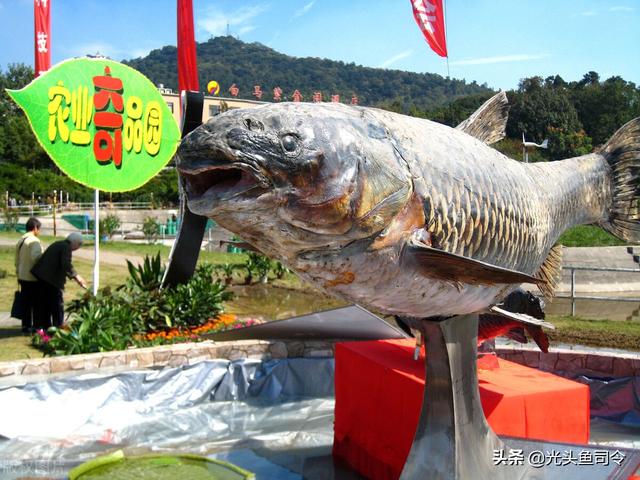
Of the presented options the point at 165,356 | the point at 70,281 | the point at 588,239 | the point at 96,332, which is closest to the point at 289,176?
the point at 165,356

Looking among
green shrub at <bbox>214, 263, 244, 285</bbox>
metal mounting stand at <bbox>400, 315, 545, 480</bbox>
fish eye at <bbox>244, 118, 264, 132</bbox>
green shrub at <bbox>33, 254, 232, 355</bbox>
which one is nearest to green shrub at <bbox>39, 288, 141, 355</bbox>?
green shrub at <bbox>33, 254, 232, 355</bbox>

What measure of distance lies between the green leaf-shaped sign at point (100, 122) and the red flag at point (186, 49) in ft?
7.43

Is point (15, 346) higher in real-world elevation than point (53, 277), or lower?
lower

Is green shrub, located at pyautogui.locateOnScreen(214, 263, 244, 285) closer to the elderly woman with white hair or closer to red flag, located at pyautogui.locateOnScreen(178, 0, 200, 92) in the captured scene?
red flag, located at pyautogui.locateOnScreen(178, 0, 200, 92)

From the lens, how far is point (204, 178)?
179 centimetres

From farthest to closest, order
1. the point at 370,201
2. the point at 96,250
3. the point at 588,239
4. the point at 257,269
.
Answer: the point at 588,239, the point at 257,269, the point at 96,250, the point at 370,201

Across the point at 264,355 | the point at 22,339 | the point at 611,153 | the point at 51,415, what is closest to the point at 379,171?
the point at 611,153

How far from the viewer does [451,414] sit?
320 cm

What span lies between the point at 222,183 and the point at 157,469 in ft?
12.3

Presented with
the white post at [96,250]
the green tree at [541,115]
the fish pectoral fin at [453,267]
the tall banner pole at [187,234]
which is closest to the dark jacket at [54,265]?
the white post at [96,250]

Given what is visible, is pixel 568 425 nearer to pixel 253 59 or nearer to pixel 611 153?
pixel 611 153

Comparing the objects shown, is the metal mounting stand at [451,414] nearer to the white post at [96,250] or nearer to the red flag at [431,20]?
the white post at [96,250]

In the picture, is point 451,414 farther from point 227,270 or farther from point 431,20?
point 227,270

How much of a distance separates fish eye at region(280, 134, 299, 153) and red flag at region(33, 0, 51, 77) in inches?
518
